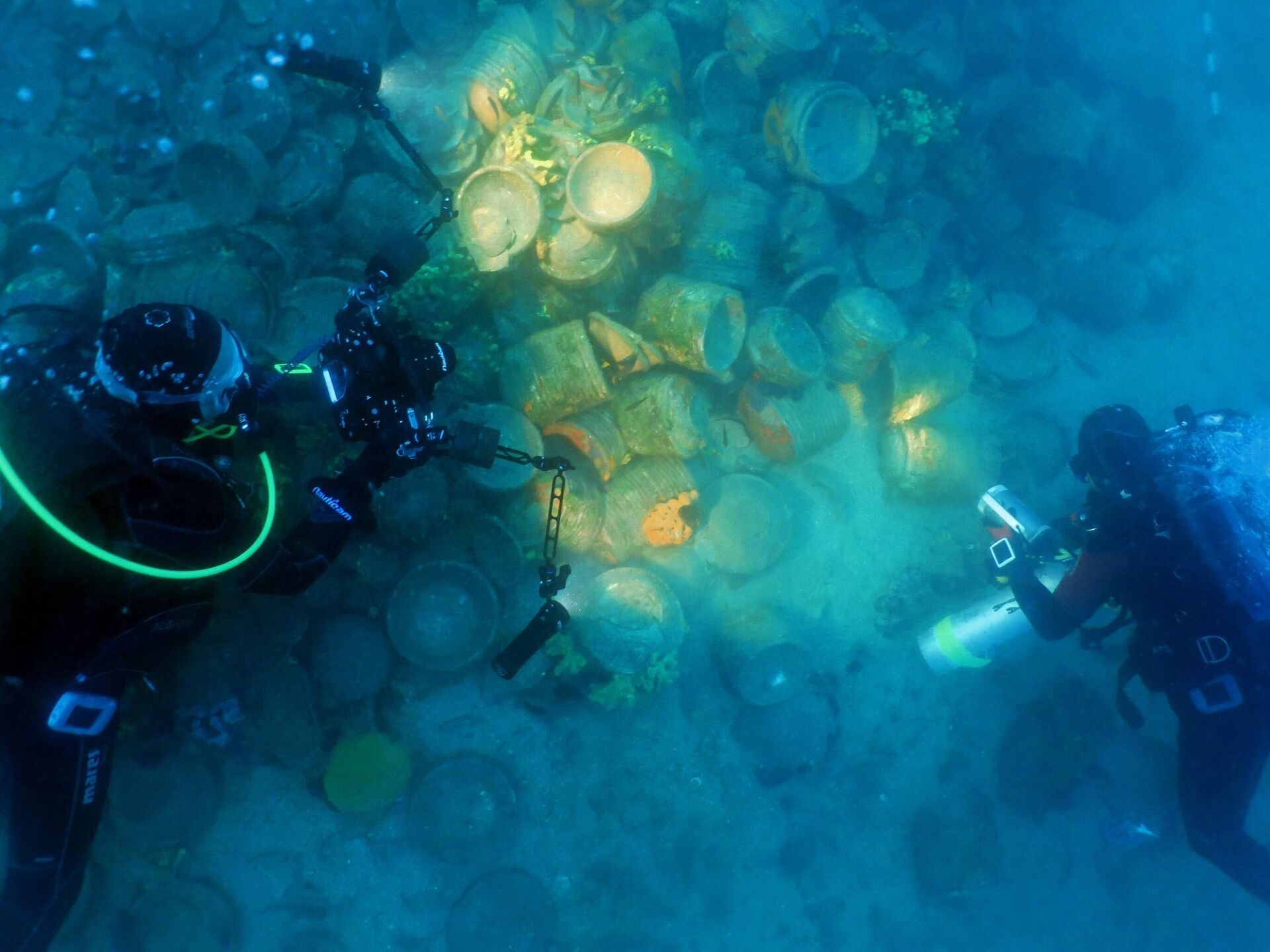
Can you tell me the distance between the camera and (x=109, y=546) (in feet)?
9.17

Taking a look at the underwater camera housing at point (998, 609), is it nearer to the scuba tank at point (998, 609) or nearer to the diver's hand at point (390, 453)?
the scuba tank at point (998, 609)

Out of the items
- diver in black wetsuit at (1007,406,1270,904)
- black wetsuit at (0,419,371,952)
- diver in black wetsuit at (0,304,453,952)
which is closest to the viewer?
diver in black wetsuit at (0,304,453,952)

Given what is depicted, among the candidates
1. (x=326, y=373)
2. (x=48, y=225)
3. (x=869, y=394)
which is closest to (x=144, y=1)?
(x=48, y=225)

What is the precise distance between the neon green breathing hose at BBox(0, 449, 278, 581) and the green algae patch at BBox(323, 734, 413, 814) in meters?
2.50

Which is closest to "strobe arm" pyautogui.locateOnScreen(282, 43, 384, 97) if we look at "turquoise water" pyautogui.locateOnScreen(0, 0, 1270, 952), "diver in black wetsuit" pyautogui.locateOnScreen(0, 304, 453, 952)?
"turquoise water" pyautogui.locateOnScreen(0, 0, 1270, 952)

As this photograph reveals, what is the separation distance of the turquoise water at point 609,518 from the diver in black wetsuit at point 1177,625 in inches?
54.0

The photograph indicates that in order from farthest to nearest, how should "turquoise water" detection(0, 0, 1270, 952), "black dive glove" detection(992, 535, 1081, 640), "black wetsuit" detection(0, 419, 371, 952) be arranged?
"black dive glove" detection(992, 535, 1081, 640)
"turquoise water" detection(0, 0, 1270, 952)
"black wetsuit" detection(0, 419, 371, 952)

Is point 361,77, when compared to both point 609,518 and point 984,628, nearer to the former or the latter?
point 609,518

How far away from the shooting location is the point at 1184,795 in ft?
19.0

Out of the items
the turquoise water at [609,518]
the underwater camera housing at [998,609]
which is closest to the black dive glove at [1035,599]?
the underwater camera housing at [998,609]

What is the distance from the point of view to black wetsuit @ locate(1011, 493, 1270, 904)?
197 inches

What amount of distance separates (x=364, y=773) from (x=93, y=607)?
262cm

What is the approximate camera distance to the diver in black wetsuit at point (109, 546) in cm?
271

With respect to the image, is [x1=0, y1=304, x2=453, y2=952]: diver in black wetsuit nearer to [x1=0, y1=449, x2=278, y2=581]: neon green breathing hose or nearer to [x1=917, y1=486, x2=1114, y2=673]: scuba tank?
[x1=0, y1=449, x2=278, y2=581]: neon green breathing hose
